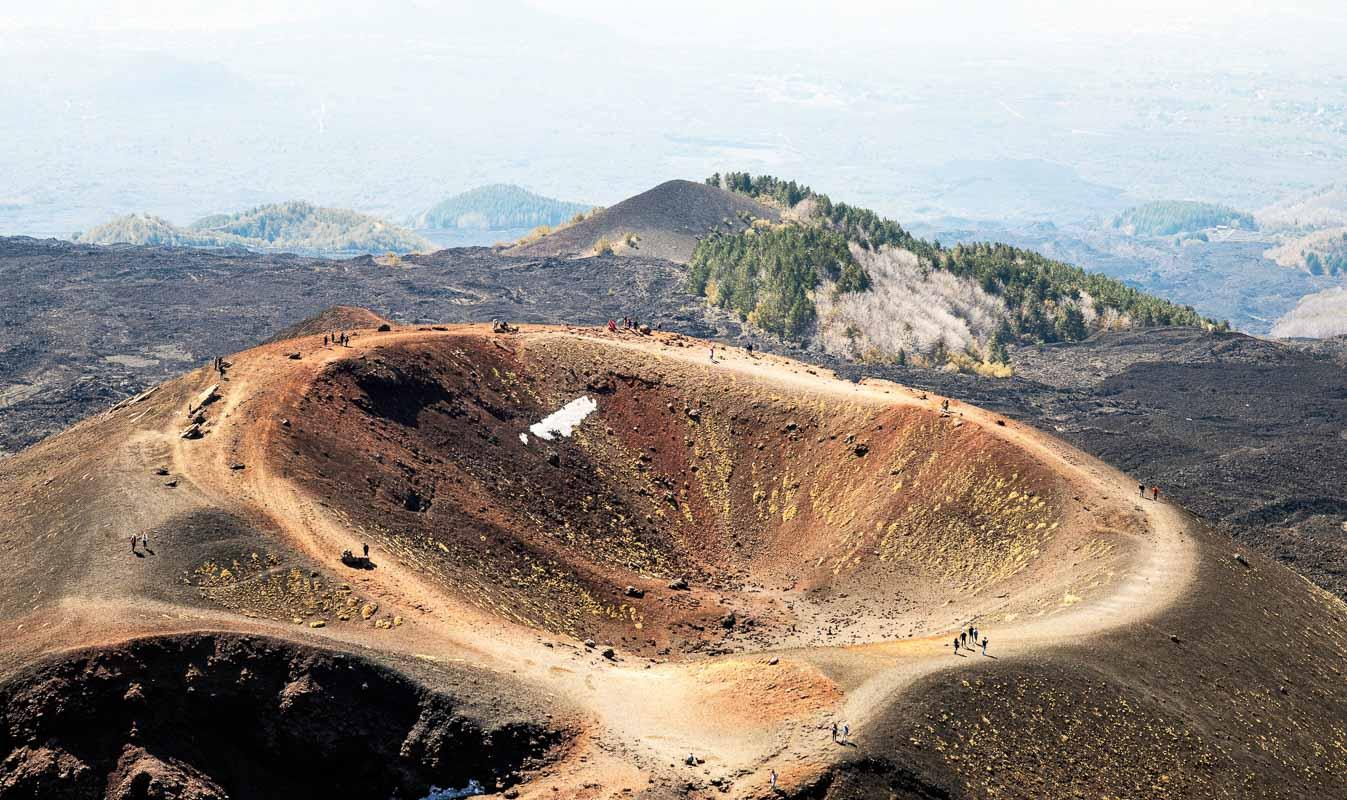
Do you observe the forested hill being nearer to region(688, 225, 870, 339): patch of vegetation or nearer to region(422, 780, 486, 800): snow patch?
region(688, 225, 870, 339): patch of vegetation

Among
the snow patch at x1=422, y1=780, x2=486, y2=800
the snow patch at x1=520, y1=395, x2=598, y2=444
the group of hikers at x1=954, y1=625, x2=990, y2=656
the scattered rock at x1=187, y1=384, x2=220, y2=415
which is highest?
the scattered rock at x1=187, y1=384, x2=220, y2=415

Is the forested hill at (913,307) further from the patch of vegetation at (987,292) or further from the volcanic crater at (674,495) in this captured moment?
the volcanic crater at (674,495)

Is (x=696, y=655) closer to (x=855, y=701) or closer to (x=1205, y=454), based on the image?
(x=855, y=701)

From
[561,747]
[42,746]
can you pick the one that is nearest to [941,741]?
[561,747]

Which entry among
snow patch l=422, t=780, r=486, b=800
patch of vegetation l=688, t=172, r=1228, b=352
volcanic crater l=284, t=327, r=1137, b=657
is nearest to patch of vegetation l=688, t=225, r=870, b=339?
patch of vegetation l=688, t=172, r=1228, b=352

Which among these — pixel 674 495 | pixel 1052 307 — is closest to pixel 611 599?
pixel 674 495

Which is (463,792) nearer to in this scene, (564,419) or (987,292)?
(564,419)

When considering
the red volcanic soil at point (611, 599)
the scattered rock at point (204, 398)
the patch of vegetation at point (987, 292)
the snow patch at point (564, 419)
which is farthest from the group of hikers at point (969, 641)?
the patch of vegetation at point (987, 292)
